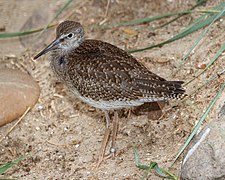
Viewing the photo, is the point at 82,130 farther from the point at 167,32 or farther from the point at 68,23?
the point at 167,32

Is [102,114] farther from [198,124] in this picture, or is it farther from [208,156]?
[208,156]

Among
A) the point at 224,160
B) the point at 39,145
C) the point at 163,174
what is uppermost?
the point at 224,160

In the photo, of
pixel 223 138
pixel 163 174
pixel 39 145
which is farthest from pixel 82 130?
pixel 223 138

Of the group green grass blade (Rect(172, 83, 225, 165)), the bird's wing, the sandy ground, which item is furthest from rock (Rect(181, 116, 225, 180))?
the bird's wing

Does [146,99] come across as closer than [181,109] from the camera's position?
Yes

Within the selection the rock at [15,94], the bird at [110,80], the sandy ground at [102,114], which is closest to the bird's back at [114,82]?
the bird at [110,80]
